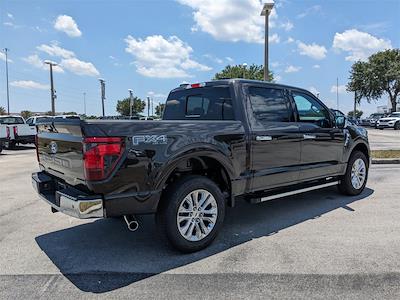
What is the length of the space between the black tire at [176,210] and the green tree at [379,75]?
50.0m

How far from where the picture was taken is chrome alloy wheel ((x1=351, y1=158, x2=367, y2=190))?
671cm

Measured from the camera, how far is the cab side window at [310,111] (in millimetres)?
5688

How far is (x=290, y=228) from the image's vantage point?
5.00 metres

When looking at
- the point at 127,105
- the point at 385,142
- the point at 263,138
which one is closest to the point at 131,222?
the point at 263,138

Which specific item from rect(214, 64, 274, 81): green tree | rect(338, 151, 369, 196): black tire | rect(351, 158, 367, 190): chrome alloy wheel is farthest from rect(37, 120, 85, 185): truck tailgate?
rect(214, 64, 274, 81): green tree

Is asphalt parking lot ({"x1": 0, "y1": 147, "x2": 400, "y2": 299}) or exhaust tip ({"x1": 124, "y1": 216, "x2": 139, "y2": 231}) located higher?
exhaust tip ({"x1": 124, "y1": 216, "x2": 139, "y2": 231})

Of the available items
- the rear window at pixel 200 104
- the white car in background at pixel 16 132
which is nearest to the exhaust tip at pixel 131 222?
the rear window at pixel 200 104

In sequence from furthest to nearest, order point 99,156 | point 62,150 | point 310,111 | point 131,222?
point 310,111 < point 62,150 < point 131,222 < point 99,156

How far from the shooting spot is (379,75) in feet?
165

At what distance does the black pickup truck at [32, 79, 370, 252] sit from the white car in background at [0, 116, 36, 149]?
15381 mm

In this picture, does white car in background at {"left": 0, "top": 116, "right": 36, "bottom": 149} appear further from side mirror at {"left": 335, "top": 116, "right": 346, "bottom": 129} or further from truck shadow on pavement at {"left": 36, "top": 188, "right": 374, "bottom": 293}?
side mirror at {"left": 335, "top": 116, "right": 346, "bottom": 129}

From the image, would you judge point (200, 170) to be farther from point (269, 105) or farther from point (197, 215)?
point (269, 105)

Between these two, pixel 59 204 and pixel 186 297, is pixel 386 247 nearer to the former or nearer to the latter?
pixel 186 297

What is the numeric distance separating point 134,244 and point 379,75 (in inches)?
2084
